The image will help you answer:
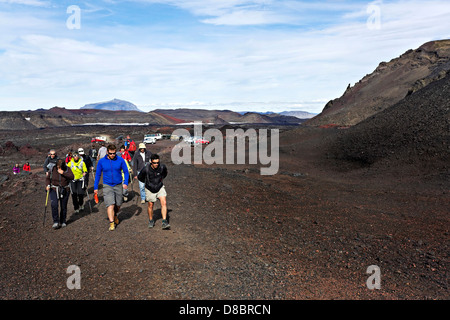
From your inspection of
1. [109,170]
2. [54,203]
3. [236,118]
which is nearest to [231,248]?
[109,170]

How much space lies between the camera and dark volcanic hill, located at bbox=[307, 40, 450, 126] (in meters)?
61.2

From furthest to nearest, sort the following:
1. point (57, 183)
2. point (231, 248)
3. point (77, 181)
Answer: point (77, 181) → point (57, 183) → point (231, 248)

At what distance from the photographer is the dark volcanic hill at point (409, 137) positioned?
20.4 metres

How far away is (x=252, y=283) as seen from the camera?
230 inches

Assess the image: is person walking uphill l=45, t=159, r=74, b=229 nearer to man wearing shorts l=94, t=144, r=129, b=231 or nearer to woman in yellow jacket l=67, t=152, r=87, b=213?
woman in yellow jacket l=67, t=152, r=87, b=213

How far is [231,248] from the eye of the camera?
24.4 feet

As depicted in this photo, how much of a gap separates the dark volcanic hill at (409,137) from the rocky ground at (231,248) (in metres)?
6.59

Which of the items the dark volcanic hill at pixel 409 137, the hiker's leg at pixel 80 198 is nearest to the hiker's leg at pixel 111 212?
the hiker's leg at pixel 80 198

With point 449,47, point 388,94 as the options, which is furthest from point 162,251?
point 449,47

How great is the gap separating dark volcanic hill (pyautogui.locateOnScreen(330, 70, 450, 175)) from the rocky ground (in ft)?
21.6

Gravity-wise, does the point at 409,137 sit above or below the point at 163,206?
above

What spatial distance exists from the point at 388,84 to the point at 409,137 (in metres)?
52.4

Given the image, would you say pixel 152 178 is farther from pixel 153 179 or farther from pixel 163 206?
pixel 163 206

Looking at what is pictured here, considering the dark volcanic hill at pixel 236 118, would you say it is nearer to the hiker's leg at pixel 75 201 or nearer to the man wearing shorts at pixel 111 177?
the hiker's leg at pixel 75 201
